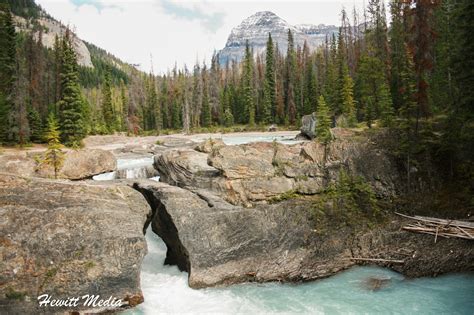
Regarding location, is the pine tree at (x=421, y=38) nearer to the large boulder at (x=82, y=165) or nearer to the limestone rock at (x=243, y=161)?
the limestone rock at (x=243, y=161)

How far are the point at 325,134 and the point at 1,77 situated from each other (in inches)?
1640

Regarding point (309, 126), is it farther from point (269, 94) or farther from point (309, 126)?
point (269, 94)

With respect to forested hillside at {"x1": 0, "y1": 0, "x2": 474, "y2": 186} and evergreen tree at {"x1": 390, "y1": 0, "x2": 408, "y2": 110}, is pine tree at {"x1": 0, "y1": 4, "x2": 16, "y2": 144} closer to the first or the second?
forested hillside at {"x1": 0, "y1": 0, "x2": 474, "y2": 186}

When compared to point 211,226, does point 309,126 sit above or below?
above

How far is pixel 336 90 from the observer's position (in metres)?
48.8

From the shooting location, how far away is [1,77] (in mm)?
43781

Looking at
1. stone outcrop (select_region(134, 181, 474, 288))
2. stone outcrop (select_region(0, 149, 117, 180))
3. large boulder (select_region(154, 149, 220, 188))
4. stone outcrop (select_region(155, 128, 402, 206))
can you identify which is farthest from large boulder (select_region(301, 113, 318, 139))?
stone outcrop (select_region(0, 149, 117, 180))

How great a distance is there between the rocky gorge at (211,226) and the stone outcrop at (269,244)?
0.17 feet

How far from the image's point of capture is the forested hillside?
2080cm

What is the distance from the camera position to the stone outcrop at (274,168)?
66.7ft

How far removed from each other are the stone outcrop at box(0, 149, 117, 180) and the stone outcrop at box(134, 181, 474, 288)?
8933 millimetres

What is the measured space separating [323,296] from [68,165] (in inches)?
777

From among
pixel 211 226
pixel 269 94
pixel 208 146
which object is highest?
pixel 269 94

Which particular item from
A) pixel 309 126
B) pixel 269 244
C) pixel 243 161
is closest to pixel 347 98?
pixel 309 126
